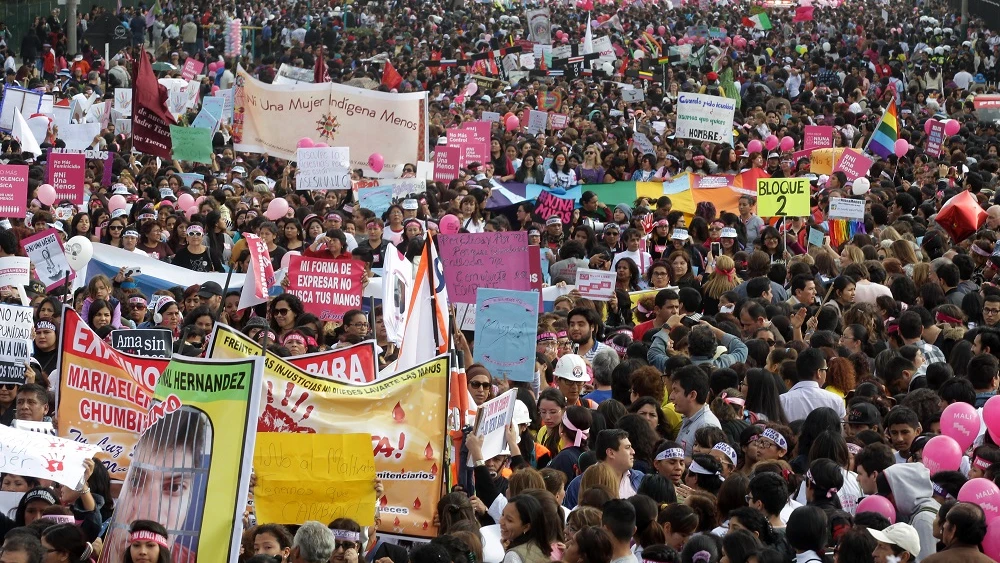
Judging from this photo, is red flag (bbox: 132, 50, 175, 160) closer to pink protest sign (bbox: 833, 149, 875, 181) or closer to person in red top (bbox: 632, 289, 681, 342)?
pink protest sign (bbox: 833, 149, 875, 181)

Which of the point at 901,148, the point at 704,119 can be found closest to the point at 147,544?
the point at 704,119

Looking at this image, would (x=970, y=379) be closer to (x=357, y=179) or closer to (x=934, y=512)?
(x=934, y=512)

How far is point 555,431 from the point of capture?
8398 millimetres

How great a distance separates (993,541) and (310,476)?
281cm

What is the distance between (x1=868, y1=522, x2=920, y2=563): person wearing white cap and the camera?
6109 mm

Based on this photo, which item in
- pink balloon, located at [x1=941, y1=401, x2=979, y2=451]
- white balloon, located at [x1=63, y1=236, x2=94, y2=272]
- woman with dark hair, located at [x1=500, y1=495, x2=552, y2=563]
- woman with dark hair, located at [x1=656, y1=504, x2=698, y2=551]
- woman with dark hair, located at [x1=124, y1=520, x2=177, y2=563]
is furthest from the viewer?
white balloon, located at [x1=63, y1=236, x2=94, y2=272]

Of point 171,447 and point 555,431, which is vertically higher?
point 171,447

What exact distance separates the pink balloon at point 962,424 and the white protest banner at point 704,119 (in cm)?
1310

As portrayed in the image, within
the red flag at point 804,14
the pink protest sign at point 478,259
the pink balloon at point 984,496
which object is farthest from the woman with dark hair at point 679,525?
the red flag at point 804,14

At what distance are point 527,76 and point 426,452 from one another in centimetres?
2355

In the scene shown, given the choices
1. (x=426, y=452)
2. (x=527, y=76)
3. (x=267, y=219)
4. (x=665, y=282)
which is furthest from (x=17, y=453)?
(x=527, y=76)

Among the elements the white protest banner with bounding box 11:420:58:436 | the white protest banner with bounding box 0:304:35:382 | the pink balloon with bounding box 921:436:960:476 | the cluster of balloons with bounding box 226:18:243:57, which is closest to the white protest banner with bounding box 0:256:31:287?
the white protest banner with bounding box 0:304:35:382

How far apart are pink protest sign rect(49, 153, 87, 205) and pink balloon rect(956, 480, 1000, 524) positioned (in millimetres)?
10563

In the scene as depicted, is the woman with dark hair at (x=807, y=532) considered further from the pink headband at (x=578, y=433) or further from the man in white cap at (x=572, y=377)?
the man in white cap at (x=572, y=377)
